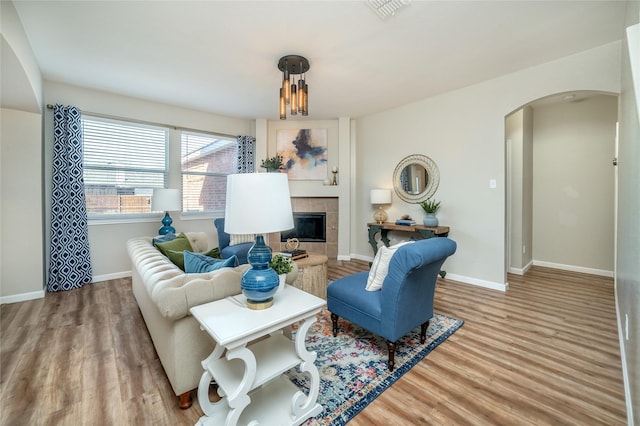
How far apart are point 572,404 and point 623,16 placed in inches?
118

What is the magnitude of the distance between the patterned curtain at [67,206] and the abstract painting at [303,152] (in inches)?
117

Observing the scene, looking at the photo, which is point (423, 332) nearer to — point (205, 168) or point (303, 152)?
point (303, 152)

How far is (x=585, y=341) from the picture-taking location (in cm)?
218

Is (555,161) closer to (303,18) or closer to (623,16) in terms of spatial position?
(623,16)

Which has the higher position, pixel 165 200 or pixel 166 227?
pixel 165 200

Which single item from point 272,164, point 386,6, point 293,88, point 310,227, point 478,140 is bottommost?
point 310,227

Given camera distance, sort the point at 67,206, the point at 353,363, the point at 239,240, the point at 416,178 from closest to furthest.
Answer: the point at 353,363
the point at 67,206
the point at 416,178
the point at 239,240

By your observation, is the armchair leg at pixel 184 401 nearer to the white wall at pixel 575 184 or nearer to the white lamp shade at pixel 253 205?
the white lamp shade at pixel 253 205

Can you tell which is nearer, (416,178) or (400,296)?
(400,296)

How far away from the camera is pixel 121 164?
13.0 ft

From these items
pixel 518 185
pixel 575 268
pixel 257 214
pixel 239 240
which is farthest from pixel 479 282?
pixel 239 240

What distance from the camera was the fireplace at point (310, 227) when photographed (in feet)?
17.0

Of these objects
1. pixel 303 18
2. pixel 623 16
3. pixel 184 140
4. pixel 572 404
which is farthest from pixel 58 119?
pixel 623 16

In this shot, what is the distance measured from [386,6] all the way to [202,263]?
240cm
